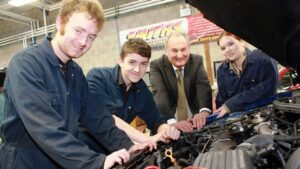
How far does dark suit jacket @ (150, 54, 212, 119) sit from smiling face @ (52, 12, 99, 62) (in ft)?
4.44

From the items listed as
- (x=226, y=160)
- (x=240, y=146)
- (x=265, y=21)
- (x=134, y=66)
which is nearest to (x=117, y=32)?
(x=134, y=66)

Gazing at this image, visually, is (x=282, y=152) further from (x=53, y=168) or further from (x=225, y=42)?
(x=225, y=42)

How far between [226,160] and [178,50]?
1.54m

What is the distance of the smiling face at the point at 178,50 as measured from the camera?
98.7 inches

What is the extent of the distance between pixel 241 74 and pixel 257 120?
0.86 m

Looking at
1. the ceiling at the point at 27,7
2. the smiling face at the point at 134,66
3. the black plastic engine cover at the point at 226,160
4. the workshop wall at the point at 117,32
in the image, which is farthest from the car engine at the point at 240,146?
the ceiling at the point at 27,7

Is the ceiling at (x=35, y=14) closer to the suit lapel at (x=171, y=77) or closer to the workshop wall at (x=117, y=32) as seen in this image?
the workshop wall at (x=117, y=32)

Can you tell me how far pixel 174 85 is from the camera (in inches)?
109

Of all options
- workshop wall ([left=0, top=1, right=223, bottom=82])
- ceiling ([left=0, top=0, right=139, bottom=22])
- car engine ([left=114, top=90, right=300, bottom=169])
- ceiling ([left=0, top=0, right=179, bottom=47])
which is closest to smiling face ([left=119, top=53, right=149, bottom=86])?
car engine ([left=114, top=90, right=300, bottom=169])

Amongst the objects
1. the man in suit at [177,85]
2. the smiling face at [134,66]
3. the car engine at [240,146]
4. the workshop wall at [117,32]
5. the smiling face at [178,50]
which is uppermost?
the workshop wall at [117,32]

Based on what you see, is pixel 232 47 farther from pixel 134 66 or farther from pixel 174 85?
pixel 134 66

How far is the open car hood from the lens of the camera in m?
1.38

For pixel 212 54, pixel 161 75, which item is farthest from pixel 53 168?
pixel 212 54

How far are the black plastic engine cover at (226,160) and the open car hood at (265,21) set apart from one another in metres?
0.65
